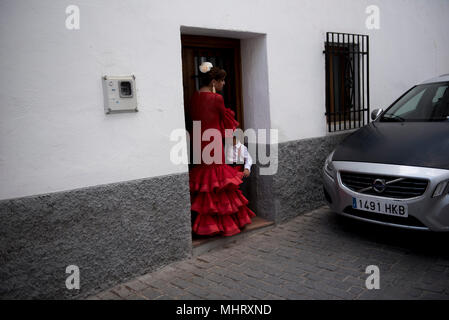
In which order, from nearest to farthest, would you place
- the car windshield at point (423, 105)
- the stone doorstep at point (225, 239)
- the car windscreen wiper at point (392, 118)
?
1. the stone doorstep at point (225, 239)
2. the car windshield at point (423, 105)
3. the car windscreen wiper at point (392, 118)

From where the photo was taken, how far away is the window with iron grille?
6098 mm

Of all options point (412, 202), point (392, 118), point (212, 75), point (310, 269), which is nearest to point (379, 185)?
point (412, 202)

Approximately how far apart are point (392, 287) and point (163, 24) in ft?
10.6

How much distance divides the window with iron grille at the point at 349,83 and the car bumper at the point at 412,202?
1779 millimetres

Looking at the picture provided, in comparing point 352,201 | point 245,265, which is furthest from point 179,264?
point 352,201

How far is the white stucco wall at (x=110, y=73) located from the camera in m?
3.11

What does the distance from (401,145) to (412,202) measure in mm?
738

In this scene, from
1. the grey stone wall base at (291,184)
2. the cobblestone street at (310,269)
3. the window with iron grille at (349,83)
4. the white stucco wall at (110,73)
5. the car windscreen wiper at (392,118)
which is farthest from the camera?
Answer: the window with iron grille at (349,83)

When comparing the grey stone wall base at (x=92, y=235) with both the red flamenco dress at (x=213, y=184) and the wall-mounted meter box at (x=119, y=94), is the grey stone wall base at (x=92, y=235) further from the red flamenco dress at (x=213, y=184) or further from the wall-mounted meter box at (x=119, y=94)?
the wall-mounted meter box at (x=119, y=94)

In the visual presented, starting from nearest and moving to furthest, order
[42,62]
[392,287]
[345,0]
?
[42,62] → [392,287] → [345,0]

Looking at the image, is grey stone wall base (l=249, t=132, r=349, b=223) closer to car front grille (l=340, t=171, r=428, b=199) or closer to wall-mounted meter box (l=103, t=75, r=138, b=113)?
car front grille (l=340, t=171, r=428, b=199)

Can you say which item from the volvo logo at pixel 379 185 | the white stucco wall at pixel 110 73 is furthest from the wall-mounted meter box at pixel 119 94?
the volvo logo at pixel 379 185

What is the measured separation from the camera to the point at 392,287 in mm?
3471

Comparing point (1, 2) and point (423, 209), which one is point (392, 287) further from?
point (1, 2)
